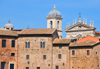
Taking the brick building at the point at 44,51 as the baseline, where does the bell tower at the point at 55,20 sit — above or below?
above

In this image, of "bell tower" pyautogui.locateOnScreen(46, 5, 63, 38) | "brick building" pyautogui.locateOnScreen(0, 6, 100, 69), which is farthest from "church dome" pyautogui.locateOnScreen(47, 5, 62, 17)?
"brick building" pyautogui.locateOnScreen(0, 6, 100, 69)

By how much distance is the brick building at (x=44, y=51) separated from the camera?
6919cm

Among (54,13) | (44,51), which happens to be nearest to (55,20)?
(54,13)

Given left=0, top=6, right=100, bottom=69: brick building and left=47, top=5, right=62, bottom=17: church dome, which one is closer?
left=0, top=6, right=100, bottom=69: brick building

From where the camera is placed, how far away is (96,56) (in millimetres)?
69688

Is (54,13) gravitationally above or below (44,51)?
above

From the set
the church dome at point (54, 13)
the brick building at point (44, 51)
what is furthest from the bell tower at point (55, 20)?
the brick building at point (44, 51)

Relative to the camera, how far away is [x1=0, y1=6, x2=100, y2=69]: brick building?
6919 cm

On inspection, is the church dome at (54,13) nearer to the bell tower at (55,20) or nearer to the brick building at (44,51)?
the bell tower at (55,20)

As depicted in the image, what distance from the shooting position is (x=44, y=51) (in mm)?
70812

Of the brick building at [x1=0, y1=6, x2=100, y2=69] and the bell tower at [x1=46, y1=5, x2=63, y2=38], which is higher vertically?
the bell tower at [x1=46, y1=5, x2=63, y2=38]

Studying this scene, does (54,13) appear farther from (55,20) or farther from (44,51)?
(44,51)

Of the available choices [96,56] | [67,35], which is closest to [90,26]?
[67,35]

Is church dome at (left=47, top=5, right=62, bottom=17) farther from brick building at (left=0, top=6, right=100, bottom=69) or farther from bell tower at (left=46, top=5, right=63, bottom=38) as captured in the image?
brick building at (left=0, top=6, right=100, bottom=69)
